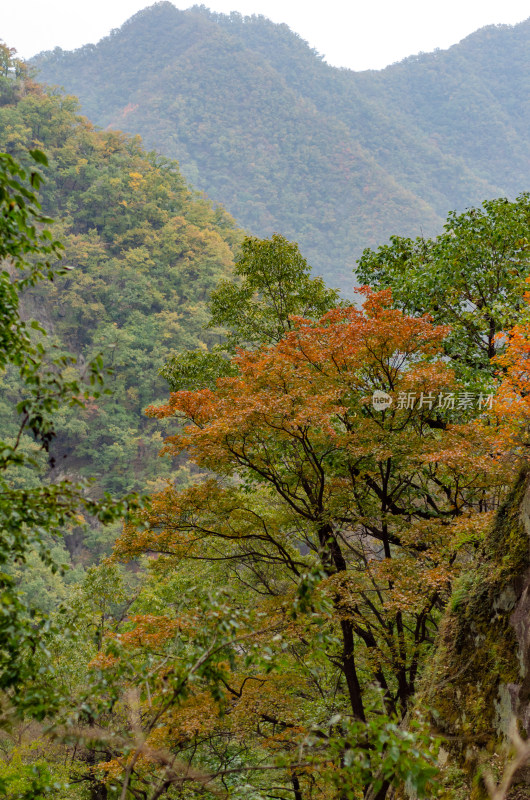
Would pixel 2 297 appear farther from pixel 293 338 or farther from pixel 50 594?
pixel 50 594

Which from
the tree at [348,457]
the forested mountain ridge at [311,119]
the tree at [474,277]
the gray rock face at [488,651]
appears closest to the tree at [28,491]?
the gray rock face at [488,651]

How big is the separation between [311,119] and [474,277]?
103892 millimetres

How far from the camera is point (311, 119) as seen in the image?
103 metres

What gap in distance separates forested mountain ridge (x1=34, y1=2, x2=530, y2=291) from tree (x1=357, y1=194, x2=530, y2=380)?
217 feet

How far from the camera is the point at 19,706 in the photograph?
284cm

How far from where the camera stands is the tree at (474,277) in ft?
32.5

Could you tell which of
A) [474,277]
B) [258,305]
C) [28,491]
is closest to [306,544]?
[258,305]

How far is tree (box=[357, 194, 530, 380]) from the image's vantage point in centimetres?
990

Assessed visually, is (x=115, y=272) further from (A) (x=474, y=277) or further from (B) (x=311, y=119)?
(B) (x=311, y=119)

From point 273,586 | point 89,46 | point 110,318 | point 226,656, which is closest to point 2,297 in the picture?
point 226,656

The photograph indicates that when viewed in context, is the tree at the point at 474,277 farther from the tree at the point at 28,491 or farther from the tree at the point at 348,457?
the tree at the point at 28,491

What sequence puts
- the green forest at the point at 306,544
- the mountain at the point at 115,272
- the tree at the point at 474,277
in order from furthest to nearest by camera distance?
the mountain at the point at 115,272
the tree at the point at 474,277
the green forest at the point at 306,544

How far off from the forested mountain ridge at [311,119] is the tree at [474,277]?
66.2m

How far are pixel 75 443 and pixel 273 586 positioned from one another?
94.1 ft
